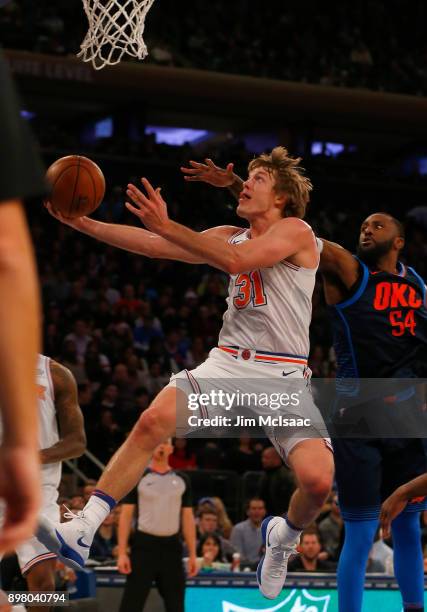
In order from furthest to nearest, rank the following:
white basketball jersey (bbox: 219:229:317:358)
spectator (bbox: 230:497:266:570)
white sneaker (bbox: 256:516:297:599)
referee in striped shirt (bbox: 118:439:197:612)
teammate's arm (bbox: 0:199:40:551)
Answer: spectator (bbox: 230:497:266:570)
referee in striped shirt (bbox: 118:439:197:612)
white sneaker (bbox: 256:516:297:599)
white basketball jersey (bbox: 219:229:317:358)
teammate's arm (bbox: 0:199:40:551)

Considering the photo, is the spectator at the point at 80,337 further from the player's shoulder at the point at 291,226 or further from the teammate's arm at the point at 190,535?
the player's shoulder at the point at 291,226

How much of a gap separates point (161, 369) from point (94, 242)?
4001 millimetres

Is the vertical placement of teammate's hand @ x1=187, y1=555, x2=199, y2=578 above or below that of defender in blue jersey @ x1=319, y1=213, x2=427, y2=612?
below

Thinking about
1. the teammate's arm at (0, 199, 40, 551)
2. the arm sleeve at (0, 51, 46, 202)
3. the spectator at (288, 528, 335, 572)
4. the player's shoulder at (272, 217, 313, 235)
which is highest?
the player's shoulder at (272, 217, 313, 235)

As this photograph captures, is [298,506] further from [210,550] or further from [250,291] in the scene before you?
[210,550]

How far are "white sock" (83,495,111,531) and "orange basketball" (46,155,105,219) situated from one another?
1.46 metres

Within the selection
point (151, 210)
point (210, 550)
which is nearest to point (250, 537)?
point (210, 550)

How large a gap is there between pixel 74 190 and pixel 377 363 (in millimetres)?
2072

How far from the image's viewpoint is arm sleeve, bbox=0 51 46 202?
1.54 metres

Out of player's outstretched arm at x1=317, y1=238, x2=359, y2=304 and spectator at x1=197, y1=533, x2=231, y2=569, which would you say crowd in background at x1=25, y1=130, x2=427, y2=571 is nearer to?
spectator at x1=197, y1=533, x2=231, y2=569

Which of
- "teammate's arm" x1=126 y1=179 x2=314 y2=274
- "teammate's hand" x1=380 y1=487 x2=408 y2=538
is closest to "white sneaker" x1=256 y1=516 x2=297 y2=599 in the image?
"teammate's hand" x1=380 y1=487 x2=408 y2=538

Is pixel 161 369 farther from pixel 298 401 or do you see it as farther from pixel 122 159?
pixel 298 401

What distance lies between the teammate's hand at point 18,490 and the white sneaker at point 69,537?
326cm

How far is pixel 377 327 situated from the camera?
5941mm
